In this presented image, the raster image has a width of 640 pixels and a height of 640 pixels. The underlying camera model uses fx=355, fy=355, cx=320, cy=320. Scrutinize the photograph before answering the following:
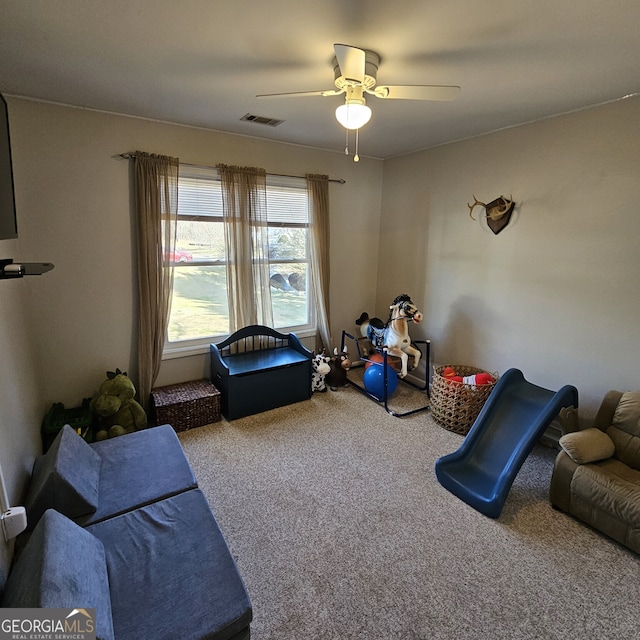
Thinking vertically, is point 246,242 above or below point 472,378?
above

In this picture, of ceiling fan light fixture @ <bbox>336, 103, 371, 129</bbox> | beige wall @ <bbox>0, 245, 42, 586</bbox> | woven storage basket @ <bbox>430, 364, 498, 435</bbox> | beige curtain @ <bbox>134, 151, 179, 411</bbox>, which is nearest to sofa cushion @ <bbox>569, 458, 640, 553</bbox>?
woven storage basket @ <bbox>430, 364, 498, 435</bbox>

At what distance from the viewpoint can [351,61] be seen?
1.59 metres

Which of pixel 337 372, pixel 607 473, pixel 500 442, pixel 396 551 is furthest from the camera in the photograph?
pixel 337 372

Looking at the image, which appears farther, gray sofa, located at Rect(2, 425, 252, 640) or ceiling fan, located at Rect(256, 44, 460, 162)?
ceiling fan, located at Rect(256, 44, 460, 162)

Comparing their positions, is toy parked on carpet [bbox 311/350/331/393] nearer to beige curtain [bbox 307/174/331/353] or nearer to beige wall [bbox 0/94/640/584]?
beige curtain [bbox 307/174/331/353]

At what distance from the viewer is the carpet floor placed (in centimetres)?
162

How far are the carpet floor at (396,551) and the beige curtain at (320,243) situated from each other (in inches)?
65.3

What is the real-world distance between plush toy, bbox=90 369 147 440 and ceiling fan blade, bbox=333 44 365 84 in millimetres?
2753

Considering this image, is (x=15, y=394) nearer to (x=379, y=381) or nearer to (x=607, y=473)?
(x=379, y=381)

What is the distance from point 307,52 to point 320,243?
7.39 ft

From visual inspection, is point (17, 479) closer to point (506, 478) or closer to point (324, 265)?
point (506, 478)

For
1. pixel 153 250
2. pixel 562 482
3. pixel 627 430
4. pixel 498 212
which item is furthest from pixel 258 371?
pixel 627 430

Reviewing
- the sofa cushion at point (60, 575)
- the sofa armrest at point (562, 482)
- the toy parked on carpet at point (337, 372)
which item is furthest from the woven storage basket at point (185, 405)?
the sofa armrest at point (562, 482)

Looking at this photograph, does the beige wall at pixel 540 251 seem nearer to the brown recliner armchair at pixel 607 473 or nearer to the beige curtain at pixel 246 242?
the brown recliner armchair at pixel 607 473
